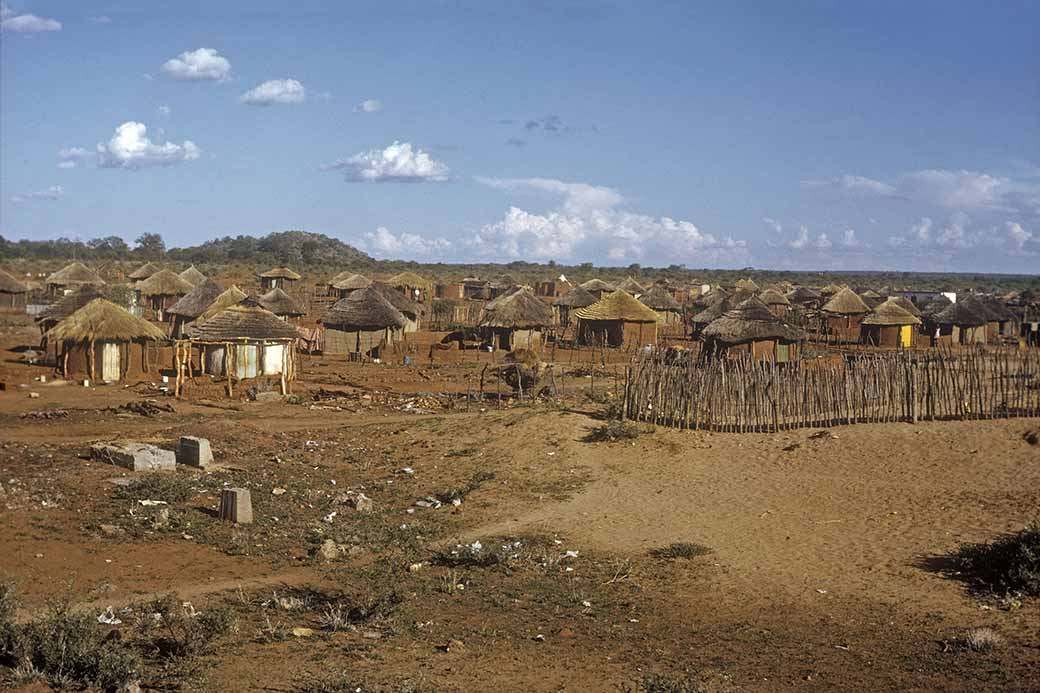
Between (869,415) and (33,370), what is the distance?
835 inches

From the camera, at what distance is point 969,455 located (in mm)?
15680

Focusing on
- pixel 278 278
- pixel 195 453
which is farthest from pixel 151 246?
pixel 195 453

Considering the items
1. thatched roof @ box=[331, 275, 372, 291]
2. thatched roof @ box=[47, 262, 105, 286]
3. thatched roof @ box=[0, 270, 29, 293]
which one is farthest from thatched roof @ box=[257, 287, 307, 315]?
thatched roof @ box=[0, 270, 29, 293]

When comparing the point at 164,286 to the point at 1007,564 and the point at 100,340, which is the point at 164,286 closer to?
the point at 100,340

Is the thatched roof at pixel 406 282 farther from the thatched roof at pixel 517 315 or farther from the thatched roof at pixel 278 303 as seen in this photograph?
the thatched roof at pixel 517 315

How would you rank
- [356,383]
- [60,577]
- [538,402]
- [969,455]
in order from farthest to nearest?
[356,383] → [538,402] → [969,455] → [60,577]

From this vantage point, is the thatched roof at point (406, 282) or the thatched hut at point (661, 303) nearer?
the thatched hut at point (661, 303)

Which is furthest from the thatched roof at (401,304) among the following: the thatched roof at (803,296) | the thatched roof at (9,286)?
the thatched roof at (803,296)

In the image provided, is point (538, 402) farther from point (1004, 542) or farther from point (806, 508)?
point (1004, 542)

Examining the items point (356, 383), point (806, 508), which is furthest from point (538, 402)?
point (806, 508)

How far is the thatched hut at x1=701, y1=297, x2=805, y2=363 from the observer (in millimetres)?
30375

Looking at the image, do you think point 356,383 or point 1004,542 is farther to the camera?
point 356,383

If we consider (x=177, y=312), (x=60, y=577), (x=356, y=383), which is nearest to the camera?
(x=60, y=577)

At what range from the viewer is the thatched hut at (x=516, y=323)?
3469cm
